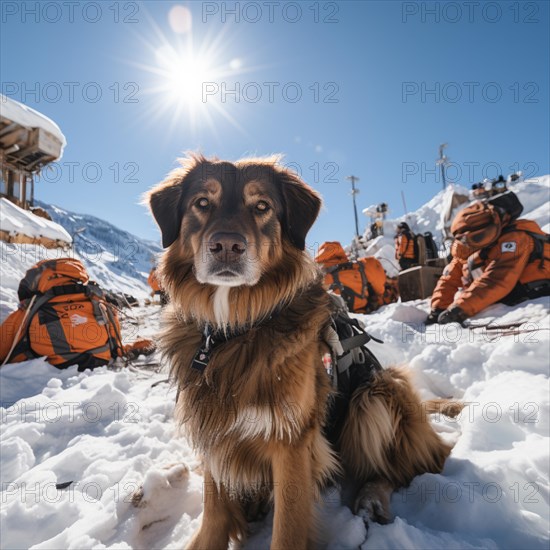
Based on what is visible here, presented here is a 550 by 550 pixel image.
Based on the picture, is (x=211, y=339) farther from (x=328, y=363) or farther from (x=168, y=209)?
(x=168, y=209)

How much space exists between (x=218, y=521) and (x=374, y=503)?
2.78ft

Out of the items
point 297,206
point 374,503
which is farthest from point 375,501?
point 297,206

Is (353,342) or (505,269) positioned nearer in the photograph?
(353,342)

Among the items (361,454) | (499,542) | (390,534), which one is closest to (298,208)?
(361,454)

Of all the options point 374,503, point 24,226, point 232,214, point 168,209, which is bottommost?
point 374,503

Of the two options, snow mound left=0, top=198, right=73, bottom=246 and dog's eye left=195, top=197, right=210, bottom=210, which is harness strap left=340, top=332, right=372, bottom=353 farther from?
snow mound left=0, top=198, right=73, bottom=246

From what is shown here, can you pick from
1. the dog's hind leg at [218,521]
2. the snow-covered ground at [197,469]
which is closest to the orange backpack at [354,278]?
the snow-covered ground at [197,469]

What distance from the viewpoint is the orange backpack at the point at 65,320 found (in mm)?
4395

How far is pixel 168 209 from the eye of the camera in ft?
7.59

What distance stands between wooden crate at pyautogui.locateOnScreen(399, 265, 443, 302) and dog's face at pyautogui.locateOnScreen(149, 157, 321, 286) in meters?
6.78

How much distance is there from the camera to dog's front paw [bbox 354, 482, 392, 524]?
1.71m

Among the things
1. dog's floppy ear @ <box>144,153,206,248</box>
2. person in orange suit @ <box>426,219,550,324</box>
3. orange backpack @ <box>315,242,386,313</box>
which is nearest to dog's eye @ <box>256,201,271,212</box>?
dog's floppy ear @ <box>144,153,206,248</box>

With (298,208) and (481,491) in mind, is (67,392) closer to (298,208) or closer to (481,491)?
(298,208)

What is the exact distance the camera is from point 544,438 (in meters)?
1.90
